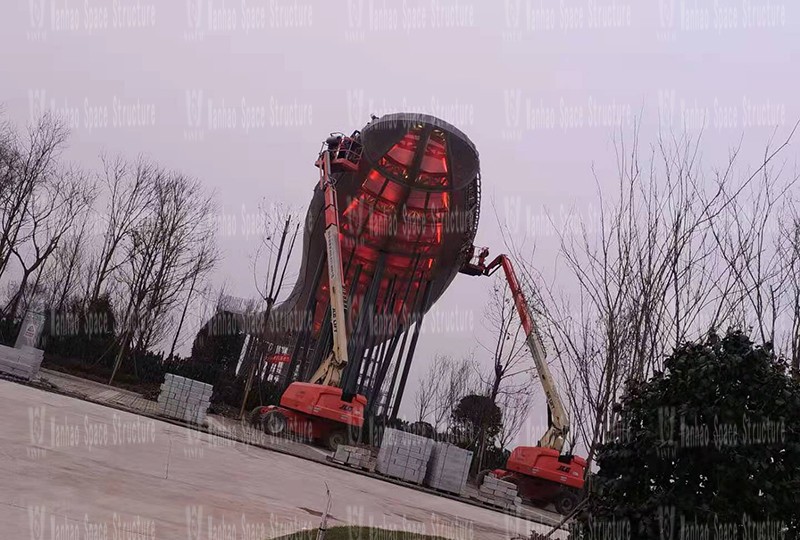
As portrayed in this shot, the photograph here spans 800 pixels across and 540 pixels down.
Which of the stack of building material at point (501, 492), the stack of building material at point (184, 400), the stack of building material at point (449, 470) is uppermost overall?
the stack of building material at point (184, 400)

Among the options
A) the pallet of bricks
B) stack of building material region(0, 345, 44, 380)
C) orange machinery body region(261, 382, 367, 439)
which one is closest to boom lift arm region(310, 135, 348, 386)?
orange machinery body region(261, 382, 367, 439)

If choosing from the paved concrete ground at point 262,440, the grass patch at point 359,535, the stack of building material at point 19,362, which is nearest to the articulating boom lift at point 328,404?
the paved concrete ground at point 262,440

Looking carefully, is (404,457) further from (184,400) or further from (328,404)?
(184,400)

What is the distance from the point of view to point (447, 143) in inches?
920

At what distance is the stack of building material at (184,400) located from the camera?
690 inches

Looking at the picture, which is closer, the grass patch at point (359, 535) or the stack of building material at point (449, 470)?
the grass patch at point (359, 535)

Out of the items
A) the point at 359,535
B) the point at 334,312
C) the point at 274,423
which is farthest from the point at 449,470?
the point at 359,535

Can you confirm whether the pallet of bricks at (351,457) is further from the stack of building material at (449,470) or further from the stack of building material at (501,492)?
the stack of building material at (501,492)

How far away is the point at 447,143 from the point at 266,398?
45.3 ft

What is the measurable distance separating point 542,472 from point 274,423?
25.4ft

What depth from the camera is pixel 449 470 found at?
53.0ft

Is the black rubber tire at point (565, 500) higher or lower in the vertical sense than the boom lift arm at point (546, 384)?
lower

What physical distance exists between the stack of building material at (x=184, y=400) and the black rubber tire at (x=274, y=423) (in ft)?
6.25

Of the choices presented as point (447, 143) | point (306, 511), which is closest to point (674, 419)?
point (306, 511)
